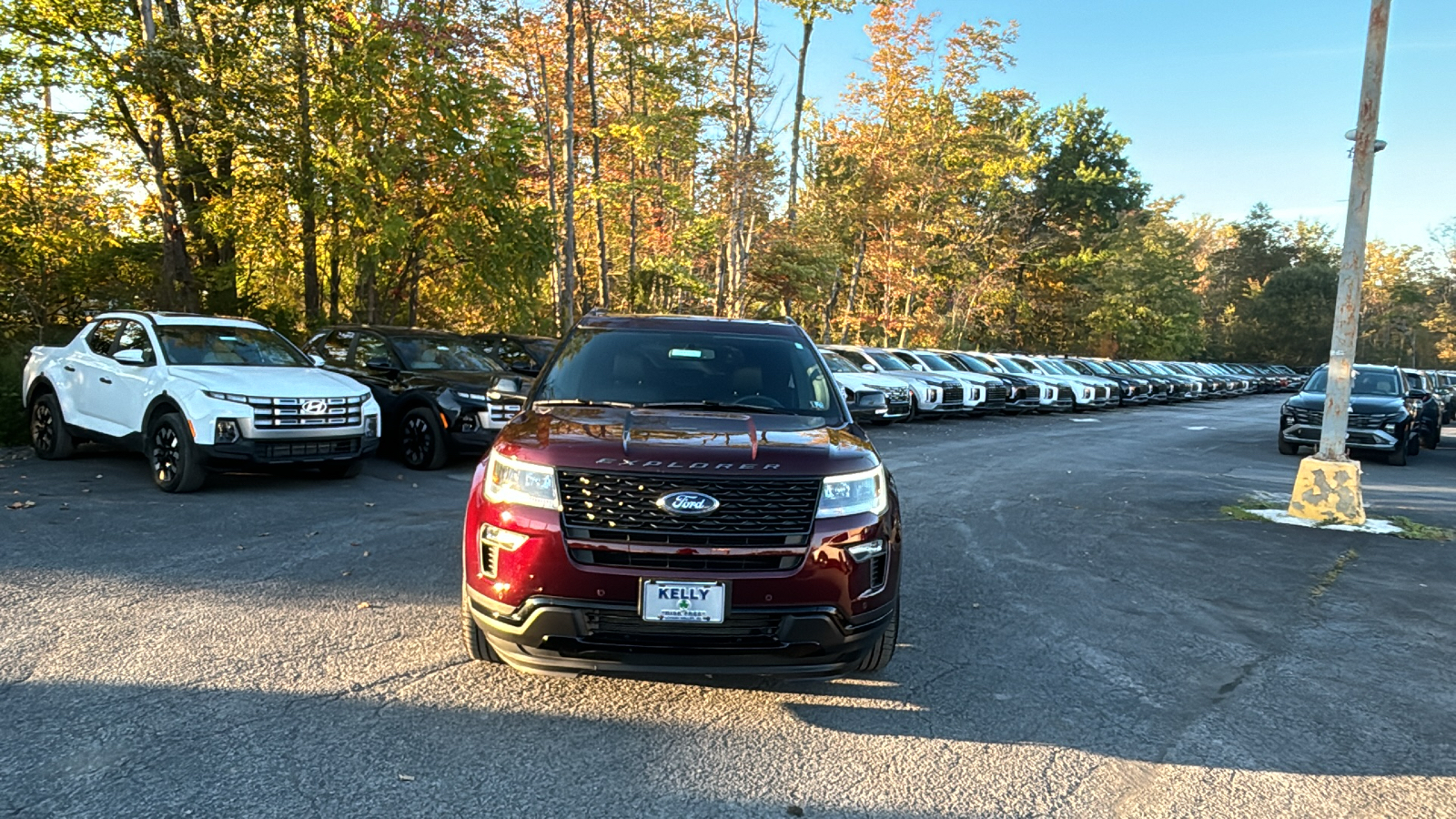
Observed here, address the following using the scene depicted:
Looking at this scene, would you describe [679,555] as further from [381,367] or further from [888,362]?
[888,362]

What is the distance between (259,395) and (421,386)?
2.22 metres

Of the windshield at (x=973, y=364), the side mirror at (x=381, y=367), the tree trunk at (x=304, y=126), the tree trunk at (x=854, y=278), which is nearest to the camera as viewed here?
the side mirror at (x=381, y=367)

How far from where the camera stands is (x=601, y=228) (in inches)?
865

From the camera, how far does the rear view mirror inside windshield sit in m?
4.82

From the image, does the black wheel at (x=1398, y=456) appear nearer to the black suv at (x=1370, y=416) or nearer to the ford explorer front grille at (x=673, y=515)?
the black suv at (x=1370, y=416)

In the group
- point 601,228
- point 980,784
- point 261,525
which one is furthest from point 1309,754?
point 601,228

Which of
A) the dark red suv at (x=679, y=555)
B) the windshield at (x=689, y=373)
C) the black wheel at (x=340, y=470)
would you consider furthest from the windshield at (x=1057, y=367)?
the dark red suv at (x=679, y=555)

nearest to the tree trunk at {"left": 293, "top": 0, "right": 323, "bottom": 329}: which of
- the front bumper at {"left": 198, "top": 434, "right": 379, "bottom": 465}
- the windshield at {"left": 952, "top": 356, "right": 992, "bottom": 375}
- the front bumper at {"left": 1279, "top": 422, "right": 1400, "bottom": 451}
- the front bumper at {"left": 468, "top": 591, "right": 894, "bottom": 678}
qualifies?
the front bumper at {"left": 198, "top": 434, "right": 379, "bottom": 465}

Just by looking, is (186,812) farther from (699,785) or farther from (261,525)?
(261,525)

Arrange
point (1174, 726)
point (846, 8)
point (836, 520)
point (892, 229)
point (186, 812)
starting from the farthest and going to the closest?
point (892, 229), point (846, 8), point (1174, 726), point (836, 520), point (186, 812)

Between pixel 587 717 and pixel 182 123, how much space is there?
1486 cm

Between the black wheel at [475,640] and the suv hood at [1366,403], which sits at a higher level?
the suv hood at [1366,403]

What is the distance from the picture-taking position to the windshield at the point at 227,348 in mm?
8312

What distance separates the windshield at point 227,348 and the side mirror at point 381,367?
1176 millimetres
